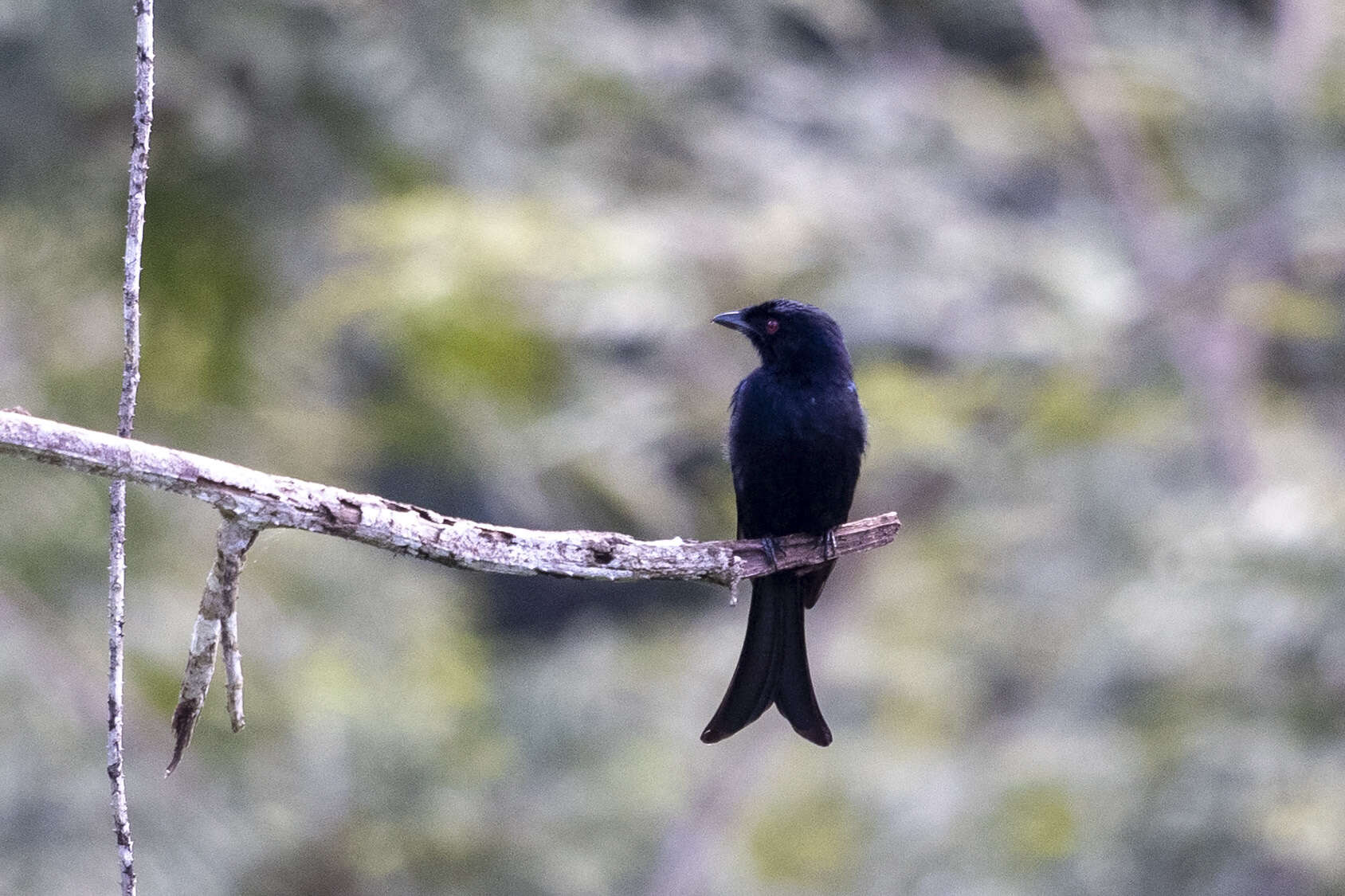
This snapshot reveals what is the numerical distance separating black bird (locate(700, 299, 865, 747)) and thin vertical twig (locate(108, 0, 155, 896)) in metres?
1.56

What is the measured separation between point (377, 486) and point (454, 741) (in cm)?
661

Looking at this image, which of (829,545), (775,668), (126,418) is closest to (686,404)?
(829,545)

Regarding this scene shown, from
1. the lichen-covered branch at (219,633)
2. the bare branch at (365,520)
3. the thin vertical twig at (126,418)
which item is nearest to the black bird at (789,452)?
the bare branch at (365,520)

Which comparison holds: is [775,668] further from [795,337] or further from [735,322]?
[735,322]

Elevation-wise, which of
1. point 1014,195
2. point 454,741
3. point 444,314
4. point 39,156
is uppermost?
point 1014,195

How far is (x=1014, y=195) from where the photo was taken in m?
9.69

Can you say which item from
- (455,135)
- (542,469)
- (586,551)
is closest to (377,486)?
(542,469)

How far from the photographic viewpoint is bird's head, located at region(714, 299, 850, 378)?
3.83 m

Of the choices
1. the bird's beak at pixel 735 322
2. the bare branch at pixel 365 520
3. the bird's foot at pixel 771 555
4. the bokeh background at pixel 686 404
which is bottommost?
the bare branch at pixel 365 520

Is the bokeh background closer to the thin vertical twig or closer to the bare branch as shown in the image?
the bare branch

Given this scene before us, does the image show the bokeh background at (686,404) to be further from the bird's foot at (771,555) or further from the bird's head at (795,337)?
the bird's foot at (771,555)

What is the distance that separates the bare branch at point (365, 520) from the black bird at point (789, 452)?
70 centimetres

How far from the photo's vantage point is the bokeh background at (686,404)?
568 cm

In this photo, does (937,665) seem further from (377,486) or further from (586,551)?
(586,551)
